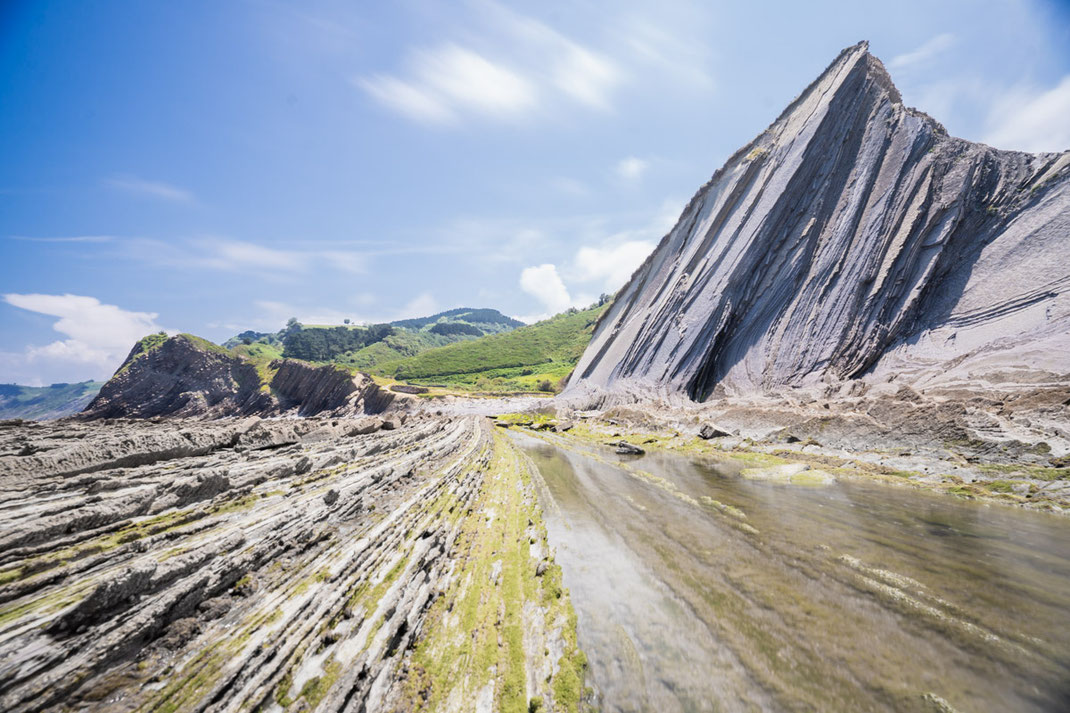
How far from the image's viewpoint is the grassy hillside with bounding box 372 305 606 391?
10400cm

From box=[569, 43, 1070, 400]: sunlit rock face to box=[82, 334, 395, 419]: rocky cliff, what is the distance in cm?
5219

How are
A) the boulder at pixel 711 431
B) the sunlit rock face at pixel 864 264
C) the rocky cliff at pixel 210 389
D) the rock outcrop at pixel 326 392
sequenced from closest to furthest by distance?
the sunlit rock face at pixel 864 264 < the boulder at pixel 711 431 < the rock outcrop at pixel 326 392 < the rocky cliff at pixel 210 389

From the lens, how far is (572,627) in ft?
26.3

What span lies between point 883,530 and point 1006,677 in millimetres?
6267

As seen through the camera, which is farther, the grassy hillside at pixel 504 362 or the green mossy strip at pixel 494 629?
the grassy hillside at pixel 504 362

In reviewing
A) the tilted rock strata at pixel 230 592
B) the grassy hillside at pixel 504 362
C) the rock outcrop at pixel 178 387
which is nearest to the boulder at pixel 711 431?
the tilted rock strata at pixel 230 592

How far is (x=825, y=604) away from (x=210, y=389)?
105035mm

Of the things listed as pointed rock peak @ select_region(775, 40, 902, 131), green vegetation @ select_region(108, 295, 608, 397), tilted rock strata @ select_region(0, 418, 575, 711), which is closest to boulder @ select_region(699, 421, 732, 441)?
tilted rock strata @ select_region(0, 418, 575, 711)

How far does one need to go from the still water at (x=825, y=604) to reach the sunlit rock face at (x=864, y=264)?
14.3 meters

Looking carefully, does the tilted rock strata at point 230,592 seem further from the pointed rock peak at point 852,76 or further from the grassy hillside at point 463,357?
the grassy hillside at point 463,357

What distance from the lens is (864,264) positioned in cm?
3073

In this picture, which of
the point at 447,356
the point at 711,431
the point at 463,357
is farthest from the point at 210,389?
the point at 711,431

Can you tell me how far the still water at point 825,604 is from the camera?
591 centimetres

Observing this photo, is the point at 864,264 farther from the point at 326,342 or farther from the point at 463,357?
the point at 326,342
